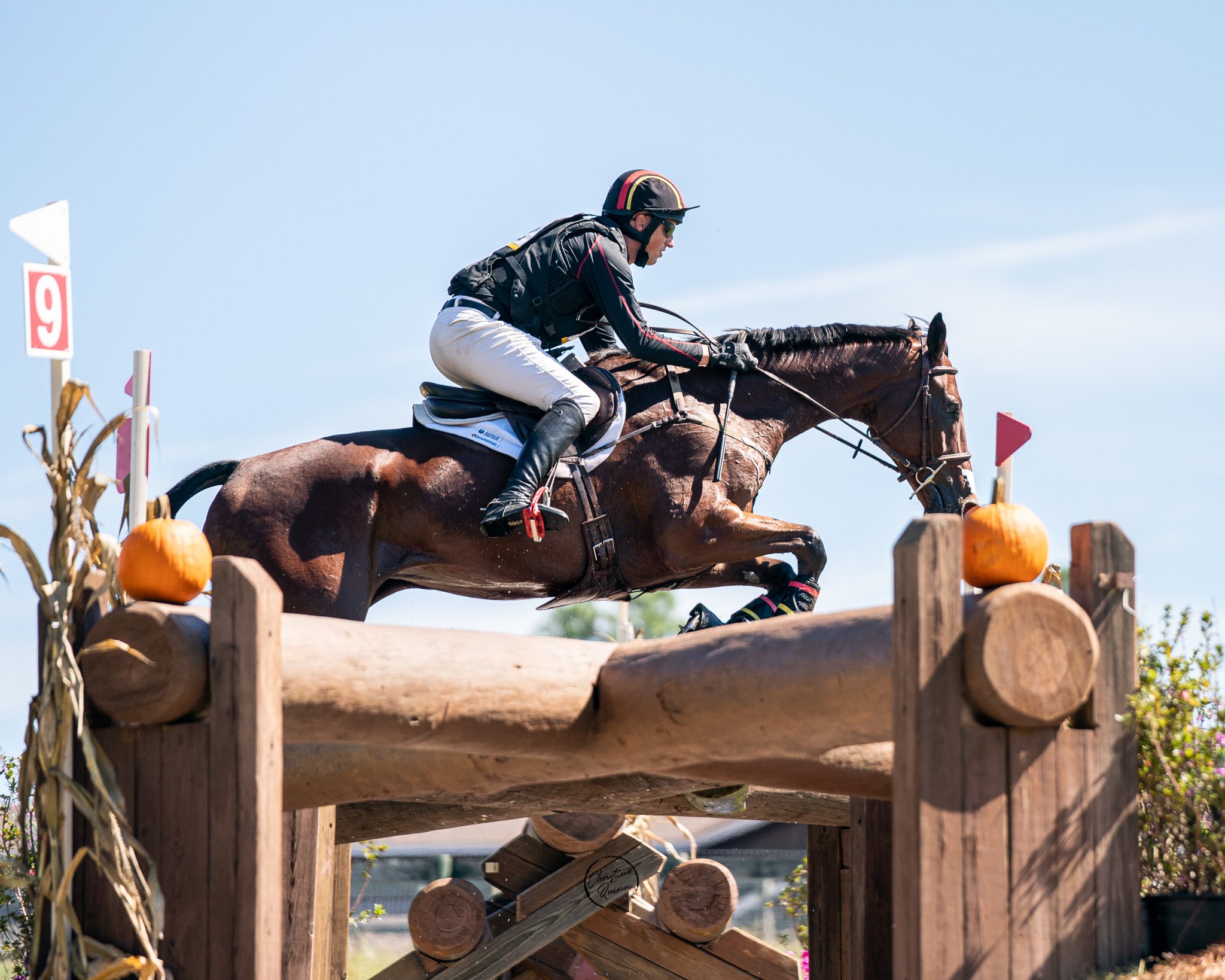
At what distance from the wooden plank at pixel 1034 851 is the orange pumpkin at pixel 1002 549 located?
0.30 meters

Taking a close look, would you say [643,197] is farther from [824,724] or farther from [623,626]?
[824,724]

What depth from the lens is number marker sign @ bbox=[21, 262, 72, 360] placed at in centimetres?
307

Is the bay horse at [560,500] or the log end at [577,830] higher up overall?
the bay horse at [560,500]

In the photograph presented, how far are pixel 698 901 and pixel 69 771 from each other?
392 cm

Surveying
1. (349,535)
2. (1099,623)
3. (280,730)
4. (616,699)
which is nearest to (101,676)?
(280,730)

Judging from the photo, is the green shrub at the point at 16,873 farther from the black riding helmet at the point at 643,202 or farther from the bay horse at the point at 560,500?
the black riding helmet at the point at 643,202

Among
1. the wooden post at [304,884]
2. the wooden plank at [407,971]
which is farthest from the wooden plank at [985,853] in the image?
the wooden plank at [407,971]

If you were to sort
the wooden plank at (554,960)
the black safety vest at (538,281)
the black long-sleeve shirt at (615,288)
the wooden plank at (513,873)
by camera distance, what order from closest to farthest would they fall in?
the black long-sleeve shirt at (615,288) < the black safety vest at (538,281) < the wooden plank at (513,873) < the wooden plank at (554,960)

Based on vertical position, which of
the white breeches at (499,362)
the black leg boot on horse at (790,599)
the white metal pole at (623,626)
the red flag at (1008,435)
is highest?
the white breeches at (499,362)

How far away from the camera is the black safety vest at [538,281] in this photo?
539cm

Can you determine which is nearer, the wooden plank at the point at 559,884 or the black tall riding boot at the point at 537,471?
the black tall riding boot at the point at 537,471

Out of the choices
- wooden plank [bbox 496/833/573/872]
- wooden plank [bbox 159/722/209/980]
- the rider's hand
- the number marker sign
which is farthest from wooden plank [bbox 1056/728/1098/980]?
wooden plank [bbox 496/833/573/872]

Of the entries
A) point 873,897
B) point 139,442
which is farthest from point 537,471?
point 873,897

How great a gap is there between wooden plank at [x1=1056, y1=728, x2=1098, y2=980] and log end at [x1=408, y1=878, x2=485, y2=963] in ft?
12.5
